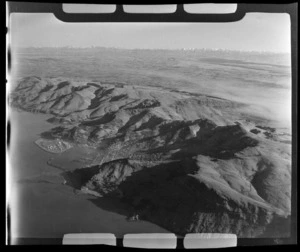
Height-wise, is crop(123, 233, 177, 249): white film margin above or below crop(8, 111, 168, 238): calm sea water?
below

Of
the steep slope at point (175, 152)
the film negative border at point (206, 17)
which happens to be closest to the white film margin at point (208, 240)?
the steep slope at point (175, 152)

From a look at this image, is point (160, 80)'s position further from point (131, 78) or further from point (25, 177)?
point (25, 177)

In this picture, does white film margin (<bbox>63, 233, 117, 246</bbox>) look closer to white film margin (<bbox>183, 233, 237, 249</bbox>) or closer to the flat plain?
the flat plain

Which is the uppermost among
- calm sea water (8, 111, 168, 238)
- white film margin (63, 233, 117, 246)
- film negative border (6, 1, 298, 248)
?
film negative border (6, 1, 298, 248)

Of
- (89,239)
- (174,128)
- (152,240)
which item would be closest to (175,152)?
A: (174,128)

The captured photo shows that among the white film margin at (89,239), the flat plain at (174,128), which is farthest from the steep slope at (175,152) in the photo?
the white film margin at (89,239)

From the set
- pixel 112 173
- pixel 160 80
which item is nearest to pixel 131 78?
→ pixel 160 80

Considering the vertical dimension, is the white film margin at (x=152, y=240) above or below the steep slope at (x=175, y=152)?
below

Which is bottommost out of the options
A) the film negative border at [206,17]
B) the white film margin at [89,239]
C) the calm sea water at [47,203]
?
the white film margin at [89,239]

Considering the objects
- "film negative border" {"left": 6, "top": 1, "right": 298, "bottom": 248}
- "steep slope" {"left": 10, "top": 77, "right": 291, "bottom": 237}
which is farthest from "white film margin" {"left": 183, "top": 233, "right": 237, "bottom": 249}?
"film negative border" {"left": 6, "top": 1, "right": 298, "bottom": 248}

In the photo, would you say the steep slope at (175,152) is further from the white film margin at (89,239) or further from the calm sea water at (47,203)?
the white film margin at (89,239)
